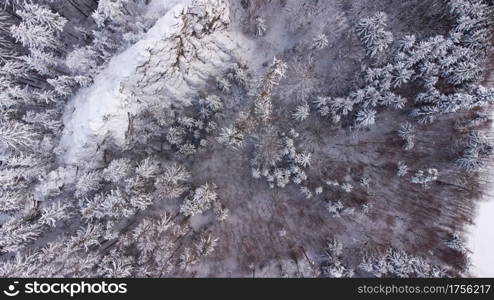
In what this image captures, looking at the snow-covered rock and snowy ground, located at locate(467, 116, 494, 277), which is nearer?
the snow-covered rock

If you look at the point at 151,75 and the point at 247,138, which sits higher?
the point at 151,75

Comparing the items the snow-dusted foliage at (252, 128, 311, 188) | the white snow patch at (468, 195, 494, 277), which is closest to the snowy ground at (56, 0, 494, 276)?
the white snow patch at (468, 195, 494, 277)

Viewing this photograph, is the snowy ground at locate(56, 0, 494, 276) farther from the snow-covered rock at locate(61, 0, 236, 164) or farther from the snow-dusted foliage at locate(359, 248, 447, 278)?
the snow-dusted foliage at locate(359, 248, 447, 278)

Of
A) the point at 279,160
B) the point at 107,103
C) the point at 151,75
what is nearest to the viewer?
the point at 107,103

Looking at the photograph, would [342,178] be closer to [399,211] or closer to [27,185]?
[399,211]

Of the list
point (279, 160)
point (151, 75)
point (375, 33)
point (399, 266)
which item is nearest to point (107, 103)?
point (151, 75)

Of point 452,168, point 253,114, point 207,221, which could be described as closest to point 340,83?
point 253,114

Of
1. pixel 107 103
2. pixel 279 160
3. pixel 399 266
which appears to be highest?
pixel 279 160

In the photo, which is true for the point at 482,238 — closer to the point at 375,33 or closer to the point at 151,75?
the point at 375,33
